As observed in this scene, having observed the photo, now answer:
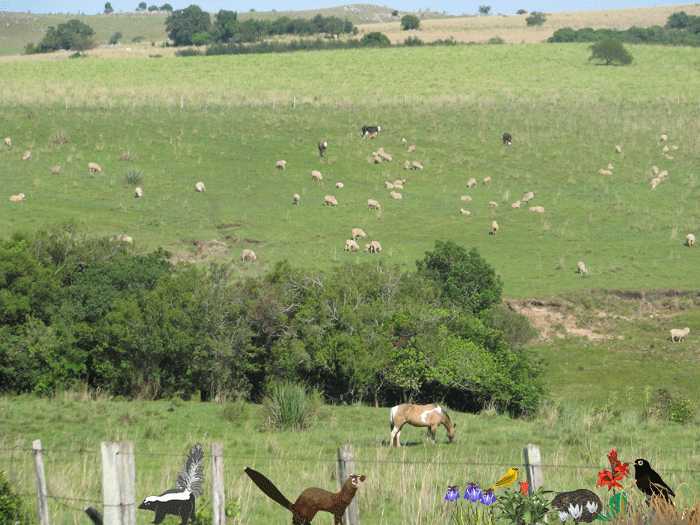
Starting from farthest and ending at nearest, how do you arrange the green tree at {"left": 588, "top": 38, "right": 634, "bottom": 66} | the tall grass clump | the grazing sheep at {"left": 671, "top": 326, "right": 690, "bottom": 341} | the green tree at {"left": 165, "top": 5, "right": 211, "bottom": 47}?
the green tree at {"left": 165, "top": 5, "right": 211, "bottom": 47} → the green tree at {"left": 588, "top": 38, "right": 634, "bottom": 66} → the grazing sheep at {"left": 671, "top": 326, "right": 690, "bottom": 341} → the tall grass clump

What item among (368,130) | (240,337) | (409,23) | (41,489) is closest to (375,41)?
(409,23)

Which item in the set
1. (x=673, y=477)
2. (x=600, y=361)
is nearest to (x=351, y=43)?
(x=600, y=361)

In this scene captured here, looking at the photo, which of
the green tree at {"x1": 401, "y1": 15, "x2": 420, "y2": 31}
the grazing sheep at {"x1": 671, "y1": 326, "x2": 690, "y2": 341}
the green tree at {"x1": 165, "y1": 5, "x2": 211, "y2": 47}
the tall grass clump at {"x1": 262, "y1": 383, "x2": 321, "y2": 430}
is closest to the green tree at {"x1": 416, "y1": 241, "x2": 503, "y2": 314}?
the grazing sheep at {"x1": 671, "y1": 326, "x2": 690, "y2": 341}

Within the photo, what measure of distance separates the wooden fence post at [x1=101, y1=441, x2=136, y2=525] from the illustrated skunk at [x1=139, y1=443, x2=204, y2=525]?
0.73m

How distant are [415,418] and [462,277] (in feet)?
44.7

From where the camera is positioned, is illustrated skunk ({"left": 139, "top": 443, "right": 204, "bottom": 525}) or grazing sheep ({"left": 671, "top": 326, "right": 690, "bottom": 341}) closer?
illustrated skunk ({"left": 139, "top": 443, "right": 204, "bottom": 525})

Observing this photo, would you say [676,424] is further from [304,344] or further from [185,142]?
[185,142]

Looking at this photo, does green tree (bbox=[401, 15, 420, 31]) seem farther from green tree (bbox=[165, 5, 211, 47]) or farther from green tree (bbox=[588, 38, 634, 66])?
green tree (bbox=[588, 38, 634, 66])

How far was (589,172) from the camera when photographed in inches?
2110

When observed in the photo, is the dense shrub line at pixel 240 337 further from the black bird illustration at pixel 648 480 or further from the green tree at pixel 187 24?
the green tree at pixel 187 24

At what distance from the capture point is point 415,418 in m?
15.4

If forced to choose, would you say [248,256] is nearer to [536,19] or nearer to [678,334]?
[678,334]

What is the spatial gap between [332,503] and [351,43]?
111 metres

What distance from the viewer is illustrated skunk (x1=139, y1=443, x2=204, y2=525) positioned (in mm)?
7824
